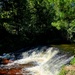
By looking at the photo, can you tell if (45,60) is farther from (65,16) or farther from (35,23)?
(65,16)

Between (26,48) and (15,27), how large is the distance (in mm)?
3169

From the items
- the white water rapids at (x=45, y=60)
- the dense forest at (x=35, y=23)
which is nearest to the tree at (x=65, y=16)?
the dense forest at (x=35, y=23)

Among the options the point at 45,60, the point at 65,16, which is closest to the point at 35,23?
the point at 65,16

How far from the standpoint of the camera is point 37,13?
3712 cm

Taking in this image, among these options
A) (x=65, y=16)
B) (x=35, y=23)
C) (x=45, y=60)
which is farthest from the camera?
(x=65, y=16)

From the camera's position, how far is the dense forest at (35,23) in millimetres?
30750

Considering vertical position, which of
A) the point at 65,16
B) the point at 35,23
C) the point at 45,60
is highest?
the point at 65,16

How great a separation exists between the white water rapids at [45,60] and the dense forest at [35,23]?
3090 millimetres

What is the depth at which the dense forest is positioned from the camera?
101 ft

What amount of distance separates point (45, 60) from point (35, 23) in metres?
10.7

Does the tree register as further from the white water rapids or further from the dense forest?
the white water rapids

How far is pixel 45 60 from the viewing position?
25578mm

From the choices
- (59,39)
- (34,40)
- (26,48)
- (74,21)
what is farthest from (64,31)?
(26,48)

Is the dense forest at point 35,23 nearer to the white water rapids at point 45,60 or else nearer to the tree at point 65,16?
the tree at point 65,16
